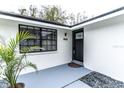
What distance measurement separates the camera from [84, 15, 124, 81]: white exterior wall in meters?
3.92

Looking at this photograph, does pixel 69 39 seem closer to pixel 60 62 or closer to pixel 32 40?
pixel 60 62

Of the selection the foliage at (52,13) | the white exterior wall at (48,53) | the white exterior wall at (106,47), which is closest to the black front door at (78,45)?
the white exterior wall at (48,53)

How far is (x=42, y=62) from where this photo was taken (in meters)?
5.63

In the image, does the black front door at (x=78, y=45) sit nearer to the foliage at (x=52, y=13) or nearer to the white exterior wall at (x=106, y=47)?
the white exterior wall at (x=106, y=47)

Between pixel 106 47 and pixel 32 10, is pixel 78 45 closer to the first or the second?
pixel 106 47

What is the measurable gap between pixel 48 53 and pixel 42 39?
939 mm

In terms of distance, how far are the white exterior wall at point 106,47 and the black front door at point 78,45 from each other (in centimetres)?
69

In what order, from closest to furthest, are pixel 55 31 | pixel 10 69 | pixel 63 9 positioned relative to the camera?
pixel 10 69
pixel 55 31
pixel 63 9

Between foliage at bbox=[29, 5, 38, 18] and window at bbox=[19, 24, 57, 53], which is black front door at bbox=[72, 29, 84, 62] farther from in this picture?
foliage at bbox=[29, 5, 38, 18]

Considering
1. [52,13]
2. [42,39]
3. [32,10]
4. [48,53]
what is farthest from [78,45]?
[32,10]

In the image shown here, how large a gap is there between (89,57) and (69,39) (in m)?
2.21

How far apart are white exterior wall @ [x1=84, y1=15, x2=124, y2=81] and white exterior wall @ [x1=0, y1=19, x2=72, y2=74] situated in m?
1.64

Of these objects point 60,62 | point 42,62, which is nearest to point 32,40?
point 42,62

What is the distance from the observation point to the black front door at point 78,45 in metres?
6.67
